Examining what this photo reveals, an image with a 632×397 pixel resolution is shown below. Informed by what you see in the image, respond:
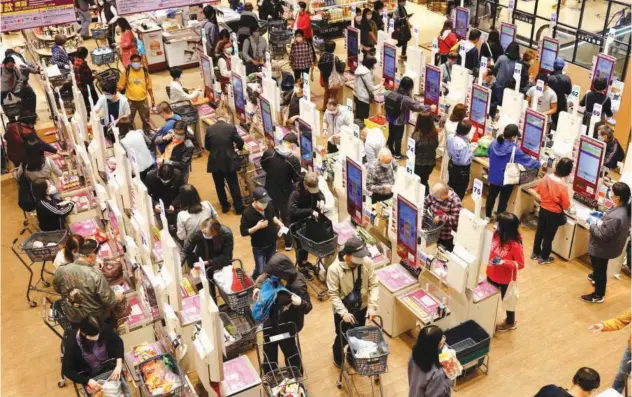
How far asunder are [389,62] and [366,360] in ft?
25.7

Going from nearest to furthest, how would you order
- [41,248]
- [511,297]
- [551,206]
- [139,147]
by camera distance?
[511,297] < [41,248] < [551,206] < [139,147]

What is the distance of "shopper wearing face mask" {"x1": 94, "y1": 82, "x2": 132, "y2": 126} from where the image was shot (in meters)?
11.2

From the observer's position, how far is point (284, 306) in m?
6.65

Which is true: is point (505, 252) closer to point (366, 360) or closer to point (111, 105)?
point (366, 360)

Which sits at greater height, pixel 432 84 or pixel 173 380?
pixel 432 84

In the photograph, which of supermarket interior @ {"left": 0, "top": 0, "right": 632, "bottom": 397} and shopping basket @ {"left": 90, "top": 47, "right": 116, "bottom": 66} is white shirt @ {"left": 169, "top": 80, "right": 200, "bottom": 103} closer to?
supermarket interior @ {"left": 0, "top": 0, "right": 632, "bottom": 397}

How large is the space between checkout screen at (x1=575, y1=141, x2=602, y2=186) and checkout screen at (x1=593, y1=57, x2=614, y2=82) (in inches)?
147

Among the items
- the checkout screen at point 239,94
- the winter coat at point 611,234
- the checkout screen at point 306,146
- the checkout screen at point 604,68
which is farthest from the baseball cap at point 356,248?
the checkout screen at point 604,68

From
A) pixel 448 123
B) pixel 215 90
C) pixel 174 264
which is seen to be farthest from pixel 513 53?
pixel 174 264

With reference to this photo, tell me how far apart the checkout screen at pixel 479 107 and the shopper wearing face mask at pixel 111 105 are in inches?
219

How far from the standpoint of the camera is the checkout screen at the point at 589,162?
8859 mm

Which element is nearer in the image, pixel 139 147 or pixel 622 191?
pixel 622 191

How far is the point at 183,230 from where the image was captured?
27.1ft

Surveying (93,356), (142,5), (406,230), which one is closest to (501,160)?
(406,230)
